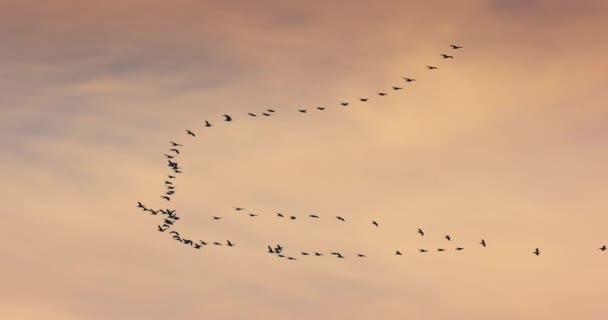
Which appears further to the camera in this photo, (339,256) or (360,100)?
(339,256)

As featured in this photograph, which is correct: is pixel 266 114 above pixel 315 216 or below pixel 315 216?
above

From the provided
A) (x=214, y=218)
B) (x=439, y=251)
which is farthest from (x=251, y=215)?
(x=439, y=251)

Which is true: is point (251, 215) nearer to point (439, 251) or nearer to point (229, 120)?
point (229, 120)

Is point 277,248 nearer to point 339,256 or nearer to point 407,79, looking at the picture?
point 339,256

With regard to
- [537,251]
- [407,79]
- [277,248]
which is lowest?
[537,251]

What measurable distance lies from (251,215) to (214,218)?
267 inches

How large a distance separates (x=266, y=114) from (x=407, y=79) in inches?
769

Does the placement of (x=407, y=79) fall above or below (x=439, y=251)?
above

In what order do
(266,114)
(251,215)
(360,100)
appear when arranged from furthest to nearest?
1. (251,215)
2. (266,114)
3. (360,100)

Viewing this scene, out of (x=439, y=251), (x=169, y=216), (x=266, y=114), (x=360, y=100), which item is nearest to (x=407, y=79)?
(x=360, y=100)

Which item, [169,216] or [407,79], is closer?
[407,79]

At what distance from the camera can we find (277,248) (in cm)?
16675

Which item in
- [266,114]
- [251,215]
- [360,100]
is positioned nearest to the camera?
[360,100]

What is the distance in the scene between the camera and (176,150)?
161000 mm
